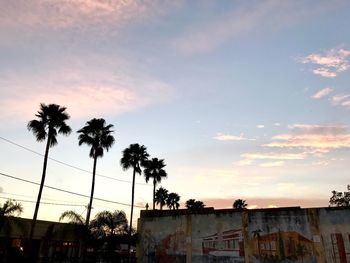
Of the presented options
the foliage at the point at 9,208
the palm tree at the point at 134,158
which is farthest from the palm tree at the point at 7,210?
the palm tree at the point at 134,158

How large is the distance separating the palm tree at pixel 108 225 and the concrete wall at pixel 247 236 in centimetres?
603

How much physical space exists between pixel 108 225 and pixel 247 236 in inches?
687

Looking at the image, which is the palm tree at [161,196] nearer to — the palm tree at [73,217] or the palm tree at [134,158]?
the palm tree at [134,158]

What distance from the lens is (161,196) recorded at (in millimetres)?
80750

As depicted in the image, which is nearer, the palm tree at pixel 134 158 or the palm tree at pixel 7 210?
the palm tree at pixel 7 210

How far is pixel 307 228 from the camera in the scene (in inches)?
1168

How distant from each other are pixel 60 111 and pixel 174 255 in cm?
1891

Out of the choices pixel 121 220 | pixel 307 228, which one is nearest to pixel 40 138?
pixel 121 220

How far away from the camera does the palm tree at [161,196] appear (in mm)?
80037

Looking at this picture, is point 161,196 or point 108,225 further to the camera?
point 161,196

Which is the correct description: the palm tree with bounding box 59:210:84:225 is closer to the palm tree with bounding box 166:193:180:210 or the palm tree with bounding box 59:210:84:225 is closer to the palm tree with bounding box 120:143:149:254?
the palm tree with bounding box 120:143:149:254

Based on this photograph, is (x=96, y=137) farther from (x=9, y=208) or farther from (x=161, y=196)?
(x=161, y=196)

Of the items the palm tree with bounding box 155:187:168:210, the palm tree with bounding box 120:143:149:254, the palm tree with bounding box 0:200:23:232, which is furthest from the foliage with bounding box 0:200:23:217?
the palm tree with bounding box 155:187:168:210

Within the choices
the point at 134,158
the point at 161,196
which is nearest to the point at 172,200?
the point at 161,196
